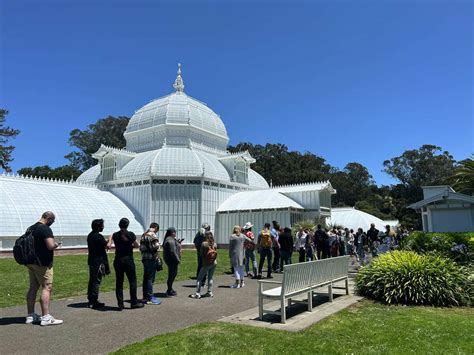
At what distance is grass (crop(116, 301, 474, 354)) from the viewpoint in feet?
17.1

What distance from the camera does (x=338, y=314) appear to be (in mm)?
7648

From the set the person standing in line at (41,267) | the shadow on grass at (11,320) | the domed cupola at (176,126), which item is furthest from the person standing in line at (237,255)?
the domed cupola at (176,126)

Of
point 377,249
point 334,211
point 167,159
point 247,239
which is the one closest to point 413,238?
point 377,249

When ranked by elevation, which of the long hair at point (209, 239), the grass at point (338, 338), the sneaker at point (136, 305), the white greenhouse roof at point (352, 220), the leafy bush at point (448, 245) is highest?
the white greenhouse roof at point (352, 220)

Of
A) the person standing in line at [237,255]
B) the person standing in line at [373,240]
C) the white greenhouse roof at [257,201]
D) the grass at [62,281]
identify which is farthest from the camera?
the white greenhouse roof at [257,201]

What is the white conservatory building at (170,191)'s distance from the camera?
88.2 ft

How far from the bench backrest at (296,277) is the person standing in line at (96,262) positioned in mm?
4074

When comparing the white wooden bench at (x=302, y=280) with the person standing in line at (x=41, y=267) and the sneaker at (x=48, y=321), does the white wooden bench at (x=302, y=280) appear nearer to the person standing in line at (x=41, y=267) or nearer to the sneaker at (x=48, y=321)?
the sneaker at (x=48, y=321)

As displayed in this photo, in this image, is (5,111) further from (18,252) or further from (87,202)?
(18,252)

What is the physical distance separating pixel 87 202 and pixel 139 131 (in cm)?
1242

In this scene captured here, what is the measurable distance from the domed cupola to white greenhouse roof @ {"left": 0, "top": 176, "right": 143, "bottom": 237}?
8826 mm

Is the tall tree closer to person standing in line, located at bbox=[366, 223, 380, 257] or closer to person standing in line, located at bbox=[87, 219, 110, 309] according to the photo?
person standing in line, located at bbox=[366, 223, 380, 257]

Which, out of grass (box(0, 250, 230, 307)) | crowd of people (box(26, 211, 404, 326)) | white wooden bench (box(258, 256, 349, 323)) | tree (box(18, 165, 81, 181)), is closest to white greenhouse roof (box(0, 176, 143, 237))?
grass (box(0, 250, 230, 307))

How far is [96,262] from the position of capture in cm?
838
